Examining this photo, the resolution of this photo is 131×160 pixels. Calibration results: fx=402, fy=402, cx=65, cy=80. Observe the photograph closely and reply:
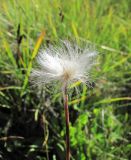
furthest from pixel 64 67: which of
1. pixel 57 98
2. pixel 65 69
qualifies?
pixel 57 98

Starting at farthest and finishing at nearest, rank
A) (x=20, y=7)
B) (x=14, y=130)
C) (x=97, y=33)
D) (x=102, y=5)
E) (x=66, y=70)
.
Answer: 1. (x=102, y=5)
2. (x=97, y=33)
3. (x=20, y=7)
4. (x=14, y=130)
5. (x=66, y=70)

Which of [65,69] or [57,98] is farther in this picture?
[57,98]

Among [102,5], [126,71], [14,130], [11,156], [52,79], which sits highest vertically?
[102,5]

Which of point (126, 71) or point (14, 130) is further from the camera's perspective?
point (126, 71)

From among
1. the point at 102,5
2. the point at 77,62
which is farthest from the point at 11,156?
the point at 102,5

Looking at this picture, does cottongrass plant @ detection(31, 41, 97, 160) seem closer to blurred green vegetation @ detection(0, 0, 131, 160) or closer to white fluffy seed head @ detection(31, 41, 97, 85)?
white fluffy seed head @ detection(31, 41, 97, 85)

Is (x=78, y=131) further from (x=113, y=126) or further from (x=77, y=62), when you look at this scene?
(x=77, y=62)

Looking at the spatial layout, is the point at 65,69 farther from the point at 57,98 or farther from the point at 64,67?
the point at 57,98

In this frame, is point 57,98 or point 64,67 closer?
point 64,67
